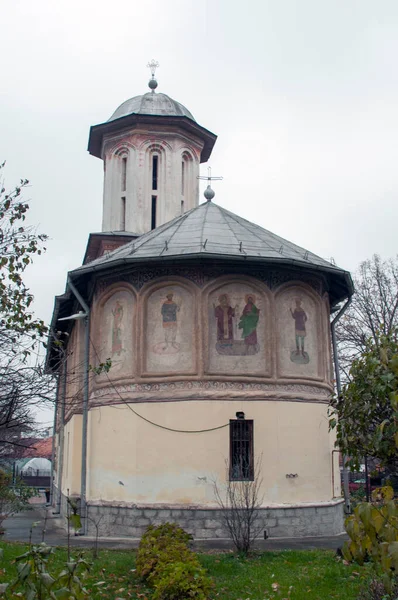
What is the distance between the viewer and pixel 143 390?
15195 millimetres

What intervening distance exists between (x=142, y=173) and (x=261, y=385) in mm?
11293

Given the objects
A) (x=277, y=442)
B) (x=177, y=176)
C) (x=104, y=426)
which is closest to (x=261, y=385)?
(x=277, y=442)

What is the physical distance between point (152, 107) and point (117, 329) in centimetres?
1211

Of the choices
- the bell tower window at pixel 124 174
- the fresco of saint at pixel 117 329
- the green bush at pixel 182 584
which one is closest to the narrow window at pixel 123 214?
the bell tower window at pixel 124 174

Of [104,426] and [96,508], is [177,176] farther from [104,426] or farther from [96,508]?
[96,508]

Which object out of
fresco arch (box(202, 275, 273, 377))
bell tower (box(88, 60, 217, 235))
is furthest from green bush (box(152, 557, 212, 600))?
bell tower (box(88, 60, 217, 235))

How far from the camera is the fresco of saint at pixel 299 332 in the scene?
15766 mm

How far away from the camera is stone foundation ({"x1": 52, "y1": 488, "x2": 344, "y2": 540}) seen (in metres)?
14.2

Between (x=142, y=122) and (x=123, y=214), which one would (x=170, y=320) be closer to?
(x=123, y=214)

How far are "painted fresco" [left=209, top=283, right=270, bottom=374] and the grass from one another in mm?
4551

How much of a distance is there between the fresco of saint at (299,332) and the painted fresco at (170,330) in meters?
2.44

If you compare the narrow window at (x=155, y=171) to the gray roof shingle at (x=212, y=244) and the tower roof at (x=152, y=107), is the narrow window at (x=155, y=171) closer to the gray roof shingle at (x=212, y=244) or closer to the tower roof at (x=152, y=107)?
the tower roof at (x=152, y=107)

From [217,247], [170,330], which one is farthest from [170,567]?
[217,247]

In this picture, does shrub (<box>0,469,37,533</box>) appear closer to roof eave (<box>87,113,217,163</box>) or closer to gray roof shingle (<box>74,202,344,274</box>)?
gray roof shingle (<box>74,202,344,274</box>)
